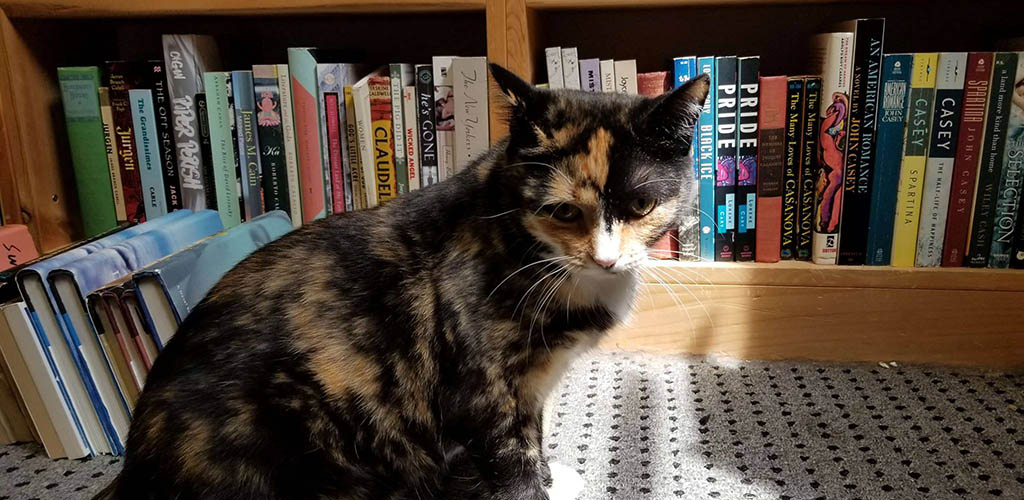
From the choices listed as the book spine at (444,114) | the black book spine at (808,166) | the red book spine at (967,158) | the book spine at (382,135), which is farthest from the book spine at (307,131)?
the red book spine at (967,158)

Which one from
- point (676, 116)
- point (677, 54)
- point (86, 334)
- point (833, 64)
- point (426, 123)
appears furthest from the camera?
point (677, 54)

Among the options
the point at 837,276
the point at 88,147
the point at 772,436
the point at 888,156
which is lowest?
the point at 772,436

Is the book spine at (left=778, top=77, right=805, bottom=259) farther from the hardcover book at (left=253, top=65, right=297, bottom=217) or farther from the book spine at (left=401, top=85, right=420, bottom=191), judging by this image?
the hardcover book at (left=253, top=65, right=297, bottom=217)

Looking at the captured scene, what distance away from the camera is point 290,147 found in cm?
129

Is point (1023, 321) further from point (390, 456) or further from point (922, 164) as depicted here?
point (390, 456)

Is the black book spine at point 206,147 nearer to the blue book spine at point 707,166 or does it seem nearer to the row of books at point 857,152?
the row of books at point 857,152

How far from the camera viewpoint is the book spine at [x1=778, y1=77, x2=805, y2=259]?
118cm

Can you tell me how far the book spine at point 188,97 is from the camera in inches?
50.1

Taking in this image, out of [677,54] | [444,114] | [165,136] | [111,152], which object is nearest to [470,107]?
[444,114]

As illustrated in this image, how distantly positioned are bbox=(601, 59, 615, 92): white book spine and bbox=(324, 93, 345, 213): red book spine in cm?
48

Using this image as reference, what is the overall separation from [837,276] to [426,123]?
0.78 meters

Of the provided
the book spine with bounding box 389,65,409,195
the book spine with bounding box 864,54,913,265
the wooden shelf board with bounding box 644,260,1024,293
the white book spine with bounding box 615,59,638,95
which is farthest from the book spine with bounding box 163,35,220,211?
the book spine with bounding box 864,54,913,265

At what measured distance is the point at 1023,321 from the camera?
3.88ft

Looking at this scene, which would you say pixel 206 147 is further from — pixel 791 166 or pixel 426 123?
pixel 791 166
